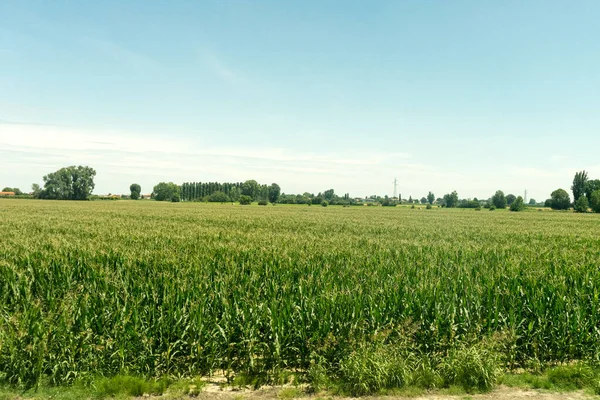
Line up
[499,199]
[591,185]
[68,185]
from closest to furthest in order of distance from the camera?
1. [591,185]
2. [68,185]
3. [499,199]

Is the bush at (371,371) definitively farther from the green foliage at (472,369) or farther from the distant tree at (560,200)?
the distant tree at (560,200)

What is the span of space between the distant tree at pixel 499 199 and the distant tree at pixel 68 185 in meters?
198

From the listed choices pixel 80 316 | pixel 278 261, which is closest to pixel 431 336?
pixel 278 261

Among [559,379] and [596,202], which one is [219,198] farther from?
[559,379]

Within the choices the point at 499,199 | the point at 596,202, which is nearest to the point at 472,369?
the point at 596,202

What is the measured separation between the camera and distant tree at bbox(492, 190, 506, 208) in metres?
186

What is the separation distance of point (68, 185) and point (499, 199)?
207074 mm

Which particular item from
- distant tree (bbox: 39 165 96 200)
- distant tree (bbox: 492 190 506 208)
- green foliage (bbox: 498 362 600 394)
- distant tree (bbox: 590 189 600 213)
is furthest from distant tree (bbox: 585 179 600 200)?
distant tree (bbox: 39 165 96 200)

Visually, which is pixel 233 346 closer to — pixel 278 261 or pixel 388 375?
pixel 388 375

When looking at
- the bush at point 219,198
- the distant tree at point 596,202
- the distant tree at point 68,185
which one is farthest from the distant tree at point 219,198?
the distant tree at point 596,202

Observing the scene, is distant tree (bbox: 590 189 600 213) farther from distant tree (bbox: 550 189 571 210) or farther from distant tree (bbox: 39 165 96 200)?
distant tree (bbox: 39 165 96 200)

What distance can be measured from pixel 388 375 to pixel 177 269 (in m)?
7.26

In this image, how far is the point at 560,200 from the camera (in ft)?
525

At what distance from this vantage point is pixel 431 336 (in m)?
7.59
